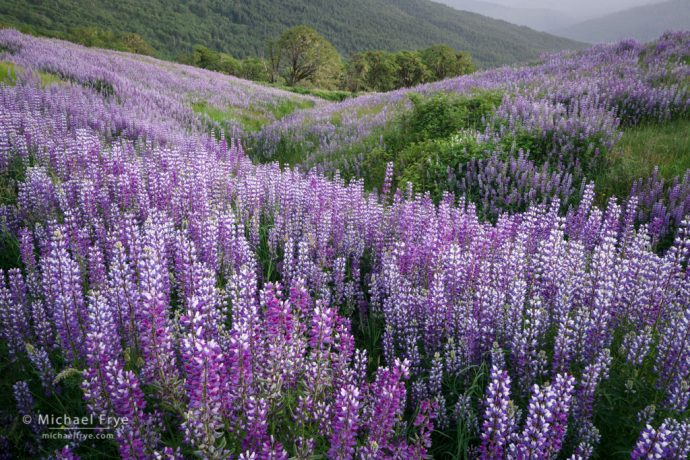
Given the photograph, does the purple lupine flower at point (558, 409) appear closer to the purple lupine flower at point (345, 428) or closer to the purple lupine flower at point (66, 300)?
the purple lupine flower at point (345, 428)

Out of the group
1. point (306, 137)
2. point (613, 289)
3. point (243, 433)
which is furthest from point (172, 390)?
point (306, 137)

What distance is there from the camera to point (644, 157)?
749 centimetres

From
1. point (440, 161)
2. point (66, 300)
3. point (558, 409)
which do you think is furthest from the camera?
point (440, 161)

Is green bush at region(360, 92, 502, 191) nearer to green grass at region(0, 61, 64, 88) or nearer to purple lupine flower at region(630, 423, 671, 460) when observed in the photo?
purple lupine flower at region(630, 423, 671, 460)

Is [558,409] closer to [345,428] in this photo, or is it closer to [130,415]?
[345,428]

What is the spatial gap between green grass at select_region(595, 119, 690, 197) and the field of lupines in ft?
1.38

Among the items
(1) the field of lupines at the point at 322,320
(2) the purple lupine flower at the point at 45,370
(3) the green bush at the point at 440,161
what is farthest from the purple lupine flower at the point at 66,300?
(3) the green bush at the point at 440,161

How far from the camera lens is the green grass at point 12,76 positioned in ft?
36.1

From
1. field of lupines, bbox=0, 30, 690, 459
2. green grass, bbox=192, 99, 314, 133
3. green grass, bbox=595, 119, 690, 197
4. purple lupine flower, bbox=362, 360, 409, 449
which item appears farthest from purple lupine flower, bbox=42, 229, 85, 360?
green grass, bbox=192, 99, 314, 133

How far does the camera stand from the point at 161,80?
1872cm

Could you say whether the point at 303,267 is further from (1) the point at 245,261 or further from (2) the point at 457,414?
(2) the point at 457,414

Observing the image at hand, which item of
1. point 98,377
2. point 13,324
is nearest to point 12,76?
point 13,324

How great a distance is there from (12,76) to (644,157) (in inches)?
603

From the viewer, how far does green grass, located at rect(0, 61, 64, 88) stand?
11011 millimetres
